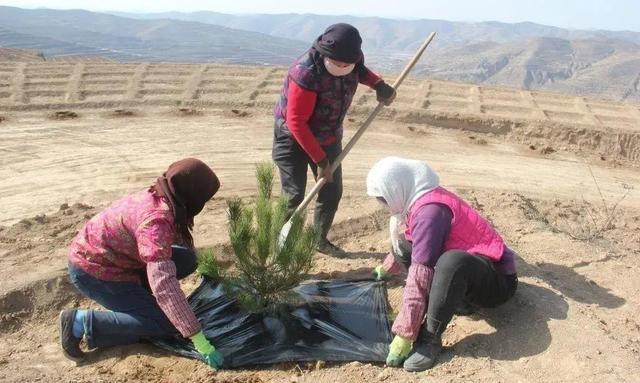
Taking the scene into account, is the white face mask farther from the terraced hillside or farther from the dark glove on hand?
the terraced hillside

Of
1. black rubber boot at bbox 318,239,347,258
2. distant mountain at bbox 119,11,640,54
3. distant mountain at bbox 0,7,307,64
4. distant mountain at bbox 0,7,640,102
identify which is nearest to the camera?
black rubber boot at bbox 318,239,347,258

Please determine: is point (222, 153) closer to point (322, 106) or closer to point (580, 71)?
point (322, 106)

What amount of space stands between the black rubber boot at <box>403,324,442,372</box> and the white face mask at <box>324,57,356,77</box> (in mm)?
1450

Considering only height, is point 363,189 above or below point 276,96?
below

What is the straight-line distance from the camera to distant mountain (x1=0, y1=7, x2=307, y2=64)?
6494 centimetres

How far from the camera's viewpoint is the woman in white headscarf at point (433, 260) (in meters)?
2.49

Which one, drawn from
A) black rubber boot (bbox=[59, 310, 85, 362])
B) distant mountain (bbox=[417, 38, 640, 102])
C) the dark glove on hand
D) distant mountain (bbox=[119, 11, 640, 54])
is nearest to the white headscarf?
the dark glove on hand

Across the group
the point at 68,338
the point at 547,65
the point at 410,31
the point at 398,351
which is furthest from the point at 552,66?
the point at 410,31

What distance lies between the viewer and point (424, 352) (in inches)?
99.6

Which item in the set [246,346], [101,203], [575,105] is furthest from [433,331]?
[575,105]

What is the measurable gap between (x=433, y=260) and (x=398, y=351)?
0.45 m

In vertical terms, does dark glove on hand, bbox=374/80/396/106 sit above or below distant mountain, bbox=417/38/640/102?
above

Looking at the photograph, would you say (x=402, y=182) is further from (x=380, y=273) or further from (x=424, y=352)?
(x=380, y=273)

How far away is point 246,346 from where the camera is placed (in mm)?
2729
